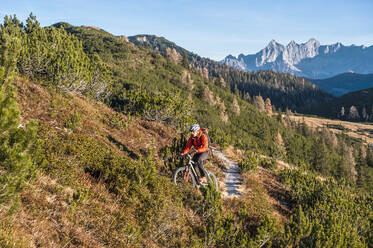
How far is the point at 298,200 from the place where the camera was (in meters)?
11.4

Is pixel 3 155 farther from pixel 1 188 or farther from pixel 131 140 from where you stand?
pixel 131 140

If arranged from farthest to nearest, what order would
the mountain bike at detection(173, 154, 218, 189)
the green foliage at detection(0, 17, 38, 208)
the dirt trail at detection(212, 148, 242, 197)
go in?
the dirt trail at detection(212, 148, 242, 197)
the mountain bike at detection(173, 154, 218, 189)
the green foliage at detection(0, 17, 38, 208)

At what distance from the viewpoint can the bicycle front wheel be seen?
8258mm

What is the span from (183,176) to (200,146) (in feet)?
4.71

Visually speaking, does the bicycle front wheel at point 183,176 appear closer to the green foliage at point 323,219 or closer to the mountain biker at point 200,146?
the mountain biker at point 200,146

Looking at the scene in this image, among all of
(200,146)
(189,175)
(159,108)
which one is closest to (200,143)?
(200,146)

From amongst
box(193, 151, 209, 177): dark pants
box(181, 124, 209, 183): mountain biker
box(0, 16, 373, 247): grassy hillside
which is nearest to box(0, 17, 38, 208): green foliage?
box(0, 16, 373, 247): grassy hillside

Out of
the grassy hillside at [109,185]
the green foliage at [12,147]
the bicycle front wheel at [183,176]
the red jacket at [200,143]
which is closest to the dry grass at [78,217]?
A: the grassy hillside at [109,185]

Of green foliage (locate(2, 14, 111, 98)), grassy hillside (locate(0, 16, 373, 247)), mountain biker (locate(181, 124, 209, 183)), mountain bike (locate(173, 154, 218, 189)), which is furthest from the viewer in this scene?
green foliage (locate(2, 14, 111, 98))

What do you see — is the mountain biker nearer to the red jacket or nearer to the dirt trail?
the red jacket

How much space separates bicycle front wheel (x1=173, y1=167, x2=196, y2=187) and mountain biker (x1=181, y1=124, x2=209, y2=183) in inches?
16.4

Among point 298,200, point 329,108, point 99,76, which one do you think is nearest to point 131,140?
point 99,76

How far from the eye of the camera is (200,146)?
804cm

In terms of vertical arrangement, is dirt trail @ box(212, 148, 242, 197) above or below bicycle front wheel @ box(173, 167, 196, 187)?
below
